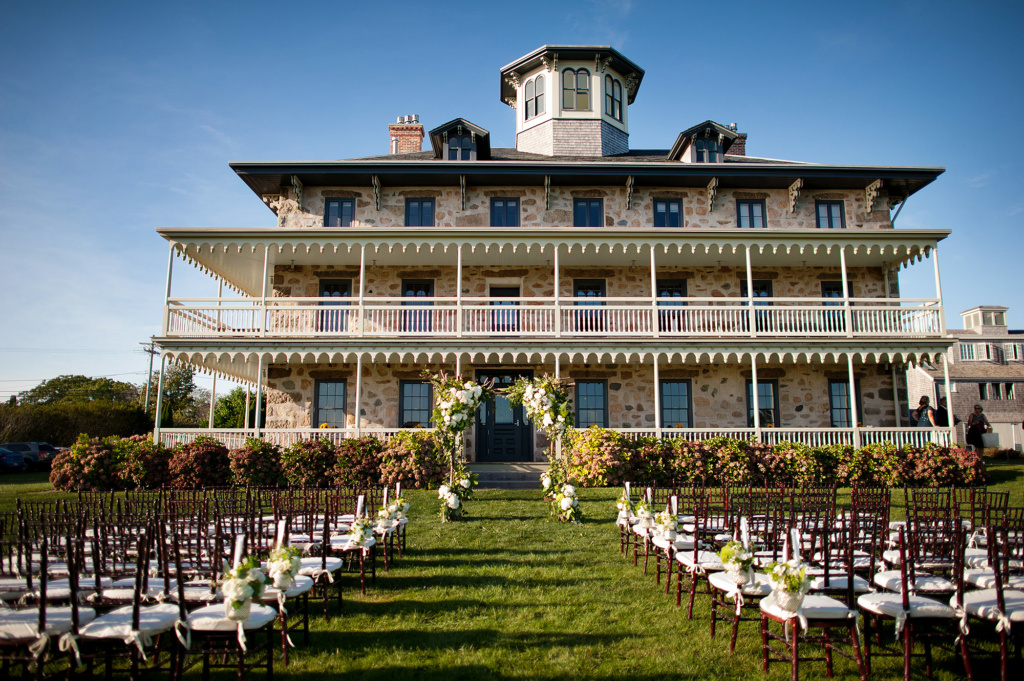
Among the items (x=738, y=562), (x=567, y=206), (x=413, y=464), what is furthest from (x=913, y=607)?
(x=567, y=206)

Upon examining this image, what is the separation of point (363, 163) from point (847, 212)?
14357mm

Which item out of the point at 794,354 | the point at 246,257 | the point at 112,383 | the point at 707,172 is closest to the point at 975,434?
the point at 794,354

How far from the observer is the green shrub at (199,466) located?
14.1 meters

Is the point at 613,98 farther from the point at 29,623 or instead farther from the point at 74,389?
the point at 74,389

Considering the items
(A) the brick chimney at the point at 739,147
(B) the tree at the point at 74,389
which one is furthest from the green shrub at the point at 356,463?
(B) the tree at the point at 74,389

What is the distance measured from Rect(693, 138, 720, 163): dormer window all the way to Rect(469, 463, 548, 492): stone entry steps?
10330mm

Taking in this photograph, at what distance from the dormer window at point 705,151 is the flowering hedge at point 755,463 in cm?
887

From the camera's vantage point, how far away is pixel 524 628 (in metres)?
5.27

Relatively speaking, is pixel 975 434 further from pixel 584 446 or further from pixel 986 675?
pixel 986 675

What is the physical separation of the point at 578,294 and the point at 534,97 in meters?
8.21

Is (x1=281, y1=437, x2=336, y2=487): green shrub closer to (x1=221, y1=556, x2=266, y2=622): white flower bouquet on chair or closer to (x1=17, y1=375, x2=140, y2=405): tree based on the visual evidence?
(x1=221, y1=556, x2=266, y2=622): white flower bouquet on chair

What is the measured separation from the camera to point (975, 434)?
16281mm

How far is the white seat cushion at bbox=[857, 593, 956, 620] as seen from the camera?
425cm

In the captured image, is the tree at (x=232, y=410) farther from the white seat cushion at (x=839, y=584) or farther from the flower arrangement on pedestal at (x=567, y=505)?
the white seat cushion at (x=839, y=584)
